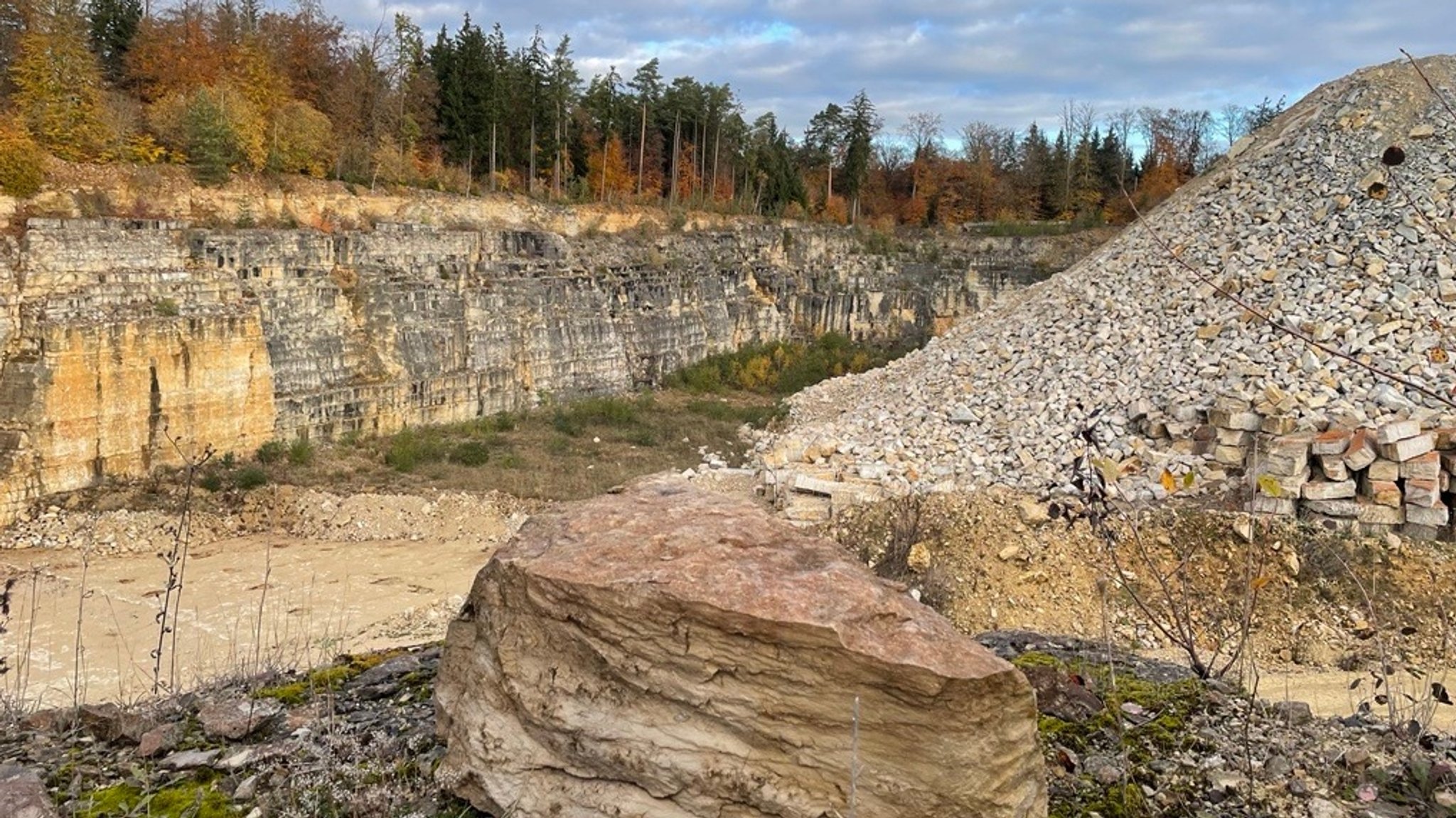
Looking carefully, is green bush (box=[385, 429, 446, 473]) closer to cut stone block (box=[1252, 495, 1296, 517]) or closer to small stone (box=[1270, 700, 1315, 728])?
cut stone block (box=[1252, 495, 1296, 517])

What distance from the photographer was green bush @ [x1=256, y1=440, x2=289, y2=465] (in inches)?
742

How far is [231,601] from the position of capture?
13508mm

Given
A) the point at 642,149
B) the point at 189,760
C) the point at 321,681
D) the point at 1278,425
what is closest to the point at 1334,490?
the point at 1278,425

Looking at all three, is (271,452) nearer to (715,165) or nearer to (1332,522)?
(1332,522)

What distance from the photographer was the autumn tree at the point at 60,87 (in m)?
18.7

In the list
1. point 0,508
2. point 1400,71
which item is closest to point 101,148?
point 0,508

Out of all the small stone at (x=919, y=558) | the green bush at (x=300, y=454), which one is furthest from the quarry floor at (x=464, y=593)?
the green bush at (x=300, y=454)

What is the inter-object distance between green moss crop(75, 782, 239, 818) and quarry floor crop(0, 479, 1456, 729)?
13.7 feet

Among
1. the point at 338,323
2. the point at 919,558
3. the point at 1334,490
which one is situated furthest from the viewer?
the point at 338,323

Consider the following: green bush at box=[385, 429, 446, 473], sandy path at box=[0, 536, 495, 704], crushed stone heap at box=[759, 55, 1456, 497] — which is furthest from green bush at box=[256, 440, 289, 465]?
crushed stone heap at box=[759, 55, 1456, 497]

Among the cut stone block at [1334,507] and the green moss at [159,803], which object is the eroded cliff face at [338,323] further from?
the cut stone block at [1334,507]

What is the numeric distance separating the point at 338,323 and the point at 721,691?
20542 mm

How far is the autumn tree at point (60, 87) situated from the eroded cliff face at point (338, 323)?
119 inches

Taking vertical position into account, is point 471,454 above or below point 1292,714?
below
